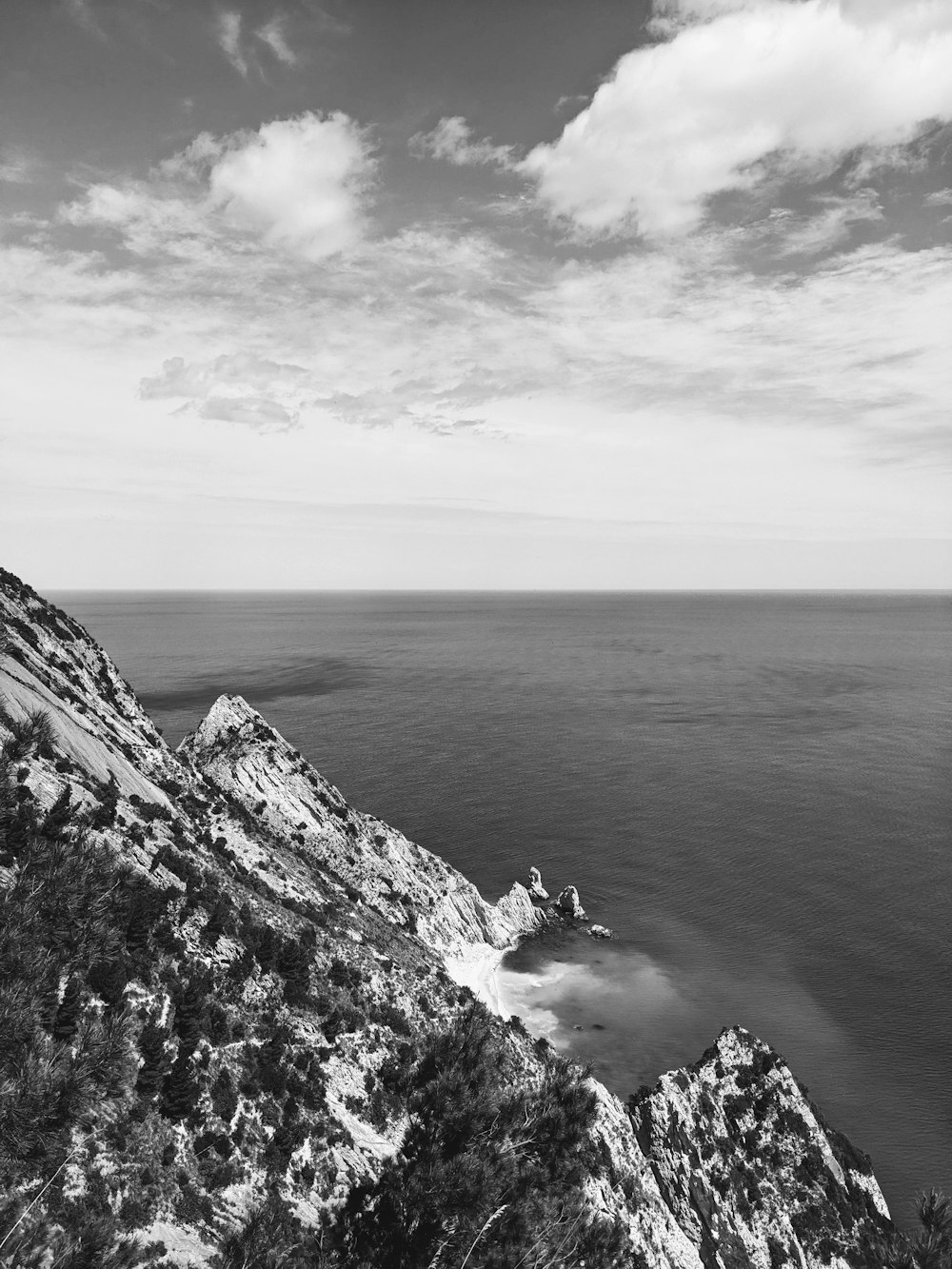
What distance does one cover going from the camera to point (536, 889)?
6531cm

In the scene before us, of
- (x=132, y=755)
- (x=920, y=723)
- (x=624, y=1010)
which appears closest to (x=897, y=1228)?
(x=624, y=1010)

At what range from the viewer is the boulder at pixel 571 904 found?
62.9 meters

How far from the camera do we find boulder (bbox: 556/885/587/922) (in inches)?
2475

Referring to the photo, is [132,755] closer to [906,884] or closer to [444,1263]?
[444,1263]

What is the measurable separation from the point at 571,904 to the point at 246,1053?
4425cm

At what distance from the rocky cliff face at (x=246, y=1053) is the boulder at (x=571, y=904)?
2256cm

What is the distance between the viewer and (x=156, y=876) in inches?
1135

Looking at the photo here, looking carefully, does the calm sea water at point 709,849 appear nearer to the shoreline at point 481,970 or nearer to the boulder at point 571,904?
the boulder at point 571,904

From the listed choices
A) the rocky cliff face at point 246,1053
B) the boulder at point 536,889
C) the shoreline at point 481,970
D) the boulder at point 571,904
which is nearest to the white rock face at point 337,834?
the shoreline at point 481,970

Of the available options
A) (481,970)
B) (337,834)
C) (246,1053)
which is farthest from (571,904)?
(246,1053)

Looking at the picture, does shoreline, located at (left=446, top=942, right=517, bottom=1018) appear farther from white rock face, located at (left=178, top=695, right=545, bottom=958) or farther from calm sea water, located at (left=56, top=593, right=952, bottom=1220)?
calm sea water, located at (left=56, top=593, right=952, bottom=1220)

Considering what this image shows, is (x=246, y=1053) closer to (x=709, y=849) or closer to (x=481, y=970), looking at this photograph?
(x=481, y=970)

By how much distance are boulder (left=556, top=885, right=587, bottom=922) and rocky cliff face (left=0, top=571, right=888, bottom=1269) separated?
22.6 m

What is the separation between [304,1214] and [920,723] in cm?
14349
